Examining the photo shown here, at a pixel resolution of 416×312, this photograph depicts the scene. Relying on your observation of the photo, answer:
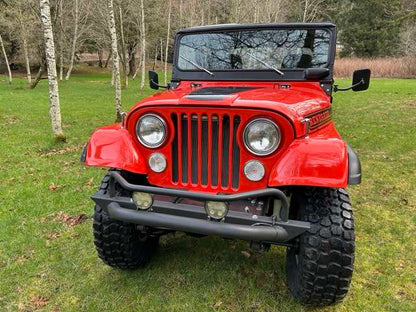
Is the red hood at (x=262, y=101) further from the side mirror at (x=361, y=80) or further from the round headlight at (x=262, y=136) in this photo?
the side mirror at (x=361, y=80)

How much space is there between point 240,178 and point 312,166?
1.55ft

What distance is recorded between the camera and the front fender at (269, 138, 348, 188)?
2.17 metres

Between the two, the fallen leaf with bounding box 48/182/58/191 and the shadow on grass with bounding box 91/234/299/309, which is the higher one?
the shadow on grass with bounding box 91/234/299/309

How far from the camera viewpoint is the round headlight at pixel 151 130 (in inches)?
97.3

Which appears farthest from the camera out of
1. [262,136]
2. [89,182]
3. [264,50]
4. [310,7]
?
[310,7]

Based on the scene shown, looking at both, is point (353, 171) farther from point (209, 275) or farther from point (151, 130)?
point (209, 275)

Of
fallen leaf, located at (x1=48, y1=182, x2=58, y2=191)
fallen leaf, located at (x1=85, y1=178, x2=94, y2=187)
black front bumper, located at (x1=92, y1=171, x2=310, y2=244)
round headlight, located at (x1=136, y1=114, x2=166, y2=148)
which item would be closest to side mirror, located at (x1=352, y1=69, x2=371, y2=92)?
black front bumper, located at (x1=92, y1=171, x2=310, y2=244)

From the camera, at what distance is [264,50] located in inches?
138

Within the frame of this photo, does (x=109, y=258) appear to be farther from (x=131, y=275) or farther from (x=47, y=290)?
(x=47, y=290)

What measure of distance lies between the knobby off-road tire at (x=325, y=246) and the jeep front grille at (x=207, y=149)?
1.82 ft

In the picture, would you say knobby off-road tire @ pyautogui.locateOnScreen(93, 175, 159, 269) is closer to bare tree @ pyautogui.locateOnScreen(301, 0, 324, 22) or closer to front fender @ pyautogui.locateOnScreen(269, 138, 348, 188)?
front fender @ pyautogui.locateOnScreen(269, 138, 348, 188)

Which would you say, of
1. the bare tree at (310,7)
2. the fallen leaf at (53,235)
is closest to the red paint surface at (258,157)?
the fallen leaf at (53,235)

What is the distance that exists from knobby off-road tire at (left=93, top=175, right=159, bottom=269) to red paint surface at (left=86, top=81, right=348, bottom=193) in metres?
0.40

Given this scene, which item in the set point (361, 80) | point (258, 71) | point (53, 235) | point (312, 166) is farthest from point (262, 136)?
point (53, 235)
